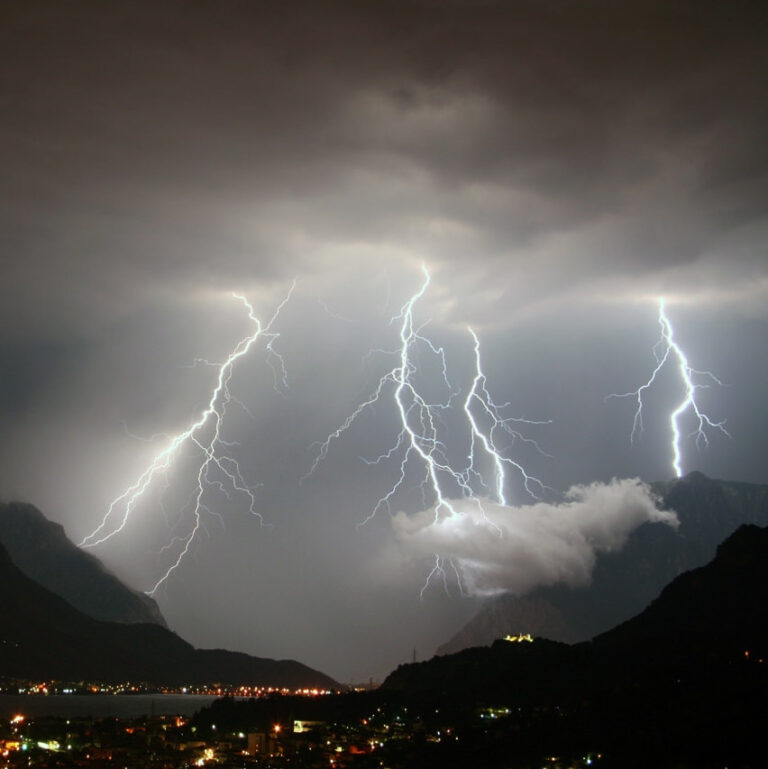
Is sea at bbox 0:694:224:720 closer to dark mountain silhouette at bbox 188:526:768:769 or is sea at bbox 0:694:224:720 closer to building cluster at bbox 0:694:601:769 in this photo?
building cluster at bbox 0:694:601:769

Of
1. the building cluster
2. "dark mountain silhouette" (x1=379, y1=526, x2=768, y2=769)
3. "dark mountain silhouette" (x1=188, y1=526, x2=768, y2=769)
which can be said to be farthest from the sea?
"dark mountain silhouette" (x1=379, y1=526, x2=768, y2=769)

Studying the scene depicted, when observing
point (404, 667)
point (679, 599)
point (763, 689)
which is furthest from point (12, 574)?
point (763, 689)

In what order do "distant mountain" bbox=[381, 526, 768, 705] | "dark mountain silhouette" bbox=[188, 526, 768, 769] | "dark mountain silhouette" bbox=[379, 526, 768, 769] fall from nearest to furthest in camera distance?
"dark mountain silhouette" bbox=[379, 526, 768, 769]
"dark mountain silhouette" bbox=[188, 526, 768, 769]
"distant mountain" bbox=[381, 526, 768, 705]

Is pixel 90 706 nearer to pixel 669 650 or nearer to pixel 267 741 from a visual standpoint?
pixel 267 741

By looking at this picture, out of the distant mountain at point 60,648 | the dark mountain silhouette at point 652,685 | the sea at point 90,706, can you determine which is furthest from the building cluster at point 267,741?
the distant mountain at point 60,648

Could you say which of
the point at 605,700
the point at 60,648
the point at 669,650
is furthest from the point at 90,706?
the point at 605,700

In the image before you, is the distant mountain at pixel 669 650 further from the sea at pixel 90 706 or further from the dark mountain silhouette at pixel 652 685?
the sea at pixel 90 706

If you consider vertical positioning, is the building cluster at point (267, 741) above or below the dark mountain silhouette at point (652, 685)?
below

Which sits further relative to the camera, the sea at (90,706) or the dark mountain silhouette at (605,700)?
the sea at (90,706)

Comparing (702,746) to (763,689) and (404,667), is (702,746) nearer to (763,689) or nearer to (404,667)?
(763,689)
